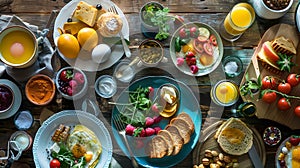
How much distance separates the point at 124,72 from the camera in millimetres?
2592

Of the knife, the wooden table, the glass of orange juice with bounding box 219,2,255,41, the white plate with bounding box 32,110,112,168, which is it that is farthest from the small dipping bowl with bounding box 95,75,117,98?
the knife

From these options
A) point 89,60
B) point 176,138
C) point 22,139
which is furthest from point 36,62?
point 176,138

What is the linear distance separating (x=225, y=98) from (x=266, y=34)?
36 centimetres

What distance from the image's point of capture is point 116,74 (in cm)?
259

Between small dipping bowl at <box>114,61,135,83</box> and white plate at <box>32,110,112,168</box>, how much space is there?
228 millimetres

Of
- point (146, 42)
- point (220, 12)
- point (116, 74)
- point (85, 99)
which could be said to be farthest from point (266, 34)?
point (85, 99)

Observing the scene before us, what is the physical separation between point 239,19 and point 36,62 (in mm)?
986

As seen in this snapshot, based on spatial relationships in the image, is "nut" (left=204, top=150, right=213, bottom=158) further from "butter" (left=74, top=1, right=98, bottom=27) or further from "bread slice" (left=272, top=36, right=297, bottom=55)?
"butter" (left=74, top=1, right=98, bottom=27)

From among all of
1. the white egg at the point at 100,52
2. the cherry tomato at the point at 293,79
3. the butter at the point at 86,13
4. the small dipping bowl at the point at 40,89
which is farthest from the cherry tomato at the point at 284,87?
the small dipping bowl at the point at 40,89

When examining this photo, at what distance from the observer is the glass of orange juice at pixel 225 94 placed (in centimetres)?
257

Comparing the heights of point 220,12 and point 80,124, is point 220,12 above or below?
above

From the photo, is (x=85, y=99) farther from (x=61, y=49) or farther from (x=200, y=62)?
(x=200, y=62)

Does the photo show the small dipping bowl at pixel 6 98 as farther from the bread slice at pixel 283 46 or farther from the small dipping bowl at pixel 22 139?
the bread slice at pixel 283 46

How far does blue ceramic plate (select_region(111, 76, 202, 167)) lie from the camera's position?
8.29ft
